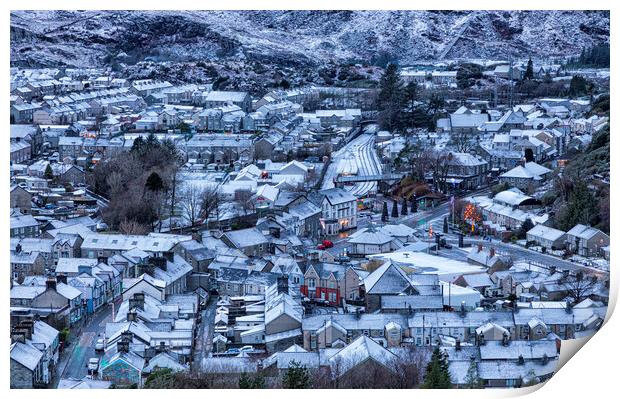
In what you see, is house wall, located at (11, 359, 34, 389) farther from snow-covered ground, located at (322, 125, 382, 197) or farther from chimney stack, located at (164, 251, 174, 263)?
snow-covered ground, located at (322, 125, 382, 197)

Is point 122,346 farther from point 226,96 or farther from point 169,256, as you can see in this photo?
point 226,96

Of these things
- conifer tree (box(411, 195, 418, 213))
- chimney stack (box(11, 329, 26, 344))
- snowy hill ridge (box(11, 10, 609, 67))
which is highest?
chimney stack (box(11, 329, 26, 344))

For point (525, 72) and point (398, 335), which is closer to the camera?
point (398, 335)

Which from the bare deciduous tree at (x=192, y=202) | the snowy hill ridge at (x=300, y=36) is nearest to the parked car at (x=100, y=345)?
the bare deciduous tree at (x=192, y=202)

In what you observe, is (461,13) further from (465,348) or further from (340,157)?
(465,348)

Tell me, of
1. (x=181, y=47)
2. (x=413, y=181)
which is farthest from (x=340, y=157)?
(x=181, y=47)

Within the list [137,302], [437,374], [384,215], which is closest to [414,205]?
[384,215]

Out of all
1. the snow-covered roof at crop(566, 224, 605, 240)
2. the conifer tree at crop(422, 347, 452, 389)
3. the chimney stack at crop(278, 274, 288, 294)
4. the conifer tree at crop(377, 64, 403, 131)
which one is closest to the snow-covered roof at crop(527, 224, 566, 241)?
the snow-covered roof at crop(566, 224, 605, 240)
